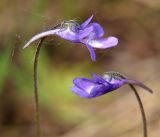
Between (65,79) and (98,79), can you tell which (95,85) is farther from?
(65,79)

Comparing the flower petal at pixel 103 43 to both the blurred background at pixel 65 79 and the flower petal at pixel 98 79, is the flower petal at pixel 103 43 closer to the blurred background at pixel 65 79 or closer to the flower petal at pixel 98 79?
the flower petal at pixel 98 79

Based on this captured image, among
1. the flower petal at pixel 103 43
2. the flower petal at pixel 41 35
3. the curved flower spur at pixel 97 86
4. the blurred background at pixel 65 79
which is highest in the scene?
the flower petal at pixel 41 35

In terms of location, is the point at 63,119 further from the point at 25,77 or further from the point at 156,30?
the point at 156,30

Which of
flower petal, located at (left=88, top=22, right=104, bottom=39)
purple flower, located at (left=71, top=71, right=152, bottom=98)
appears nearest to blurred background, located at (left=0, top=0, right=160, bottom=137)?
flower petal, located at (left=88, top=22, right=104, bottom=39)

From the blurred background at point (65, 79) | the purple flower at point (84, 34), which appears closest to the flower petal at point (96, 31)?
the purple flower at point (84, 34)

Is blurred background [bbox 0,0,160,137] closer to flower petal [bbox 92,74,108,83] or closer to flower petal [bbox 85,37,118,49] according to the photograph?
flower petal [bbox 85,37,118,49]

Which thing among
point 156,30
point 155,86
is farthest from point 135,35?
point 155,86

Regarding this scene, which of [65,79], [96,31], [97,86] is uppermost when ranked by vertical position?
[96,31]

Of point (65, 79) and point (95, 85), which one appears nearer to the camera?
point (95, 85)

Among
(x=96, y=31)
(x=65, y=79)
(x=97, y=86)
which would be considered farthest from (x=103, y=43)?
(x=65, y=79)
